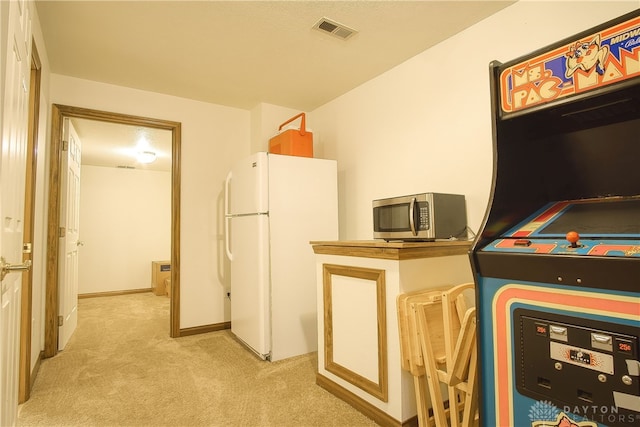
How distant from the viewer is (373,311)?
1.84 m

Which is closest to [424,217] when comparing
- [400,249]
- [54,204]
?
[400,249]

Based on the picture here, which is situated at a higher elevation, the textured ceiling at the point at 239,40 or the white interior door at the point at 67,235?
the textured ceiling at the point at 239,40

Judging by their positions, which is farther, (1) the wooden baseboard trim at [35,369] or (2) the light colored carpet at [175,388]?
(1) the wooden baseboard trim at [35,369]

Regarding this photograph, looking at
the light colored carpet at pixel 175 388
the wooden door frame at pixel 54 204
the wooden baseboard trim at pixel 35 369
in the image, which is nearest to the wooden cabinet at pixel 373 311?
the light colored carpet at pixel 175 388

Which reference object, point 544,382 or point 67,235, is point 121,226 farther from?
point 544,382

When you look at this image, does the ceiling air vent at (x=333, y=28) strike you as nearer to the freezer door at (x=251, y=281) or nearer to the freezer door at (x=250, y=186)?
the freezer door at (x=250, y=186)

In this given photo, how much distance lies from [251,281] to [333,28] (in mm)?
1983

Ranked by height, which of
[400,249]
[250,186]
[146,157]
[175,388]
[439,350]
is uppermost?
[146,157]

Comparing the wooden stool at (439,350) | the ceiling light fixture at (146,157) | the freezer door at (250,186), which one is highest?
the ceiling light fixture at (146,157)

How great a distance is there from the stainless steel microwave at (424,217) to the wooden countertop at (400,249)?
147 mm

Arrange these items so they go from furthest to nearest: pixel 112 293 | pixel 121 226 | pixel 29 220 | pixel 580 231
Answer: pixel 121 226 → pixel 112 293 → pixel 29 220 → pixel 580 231

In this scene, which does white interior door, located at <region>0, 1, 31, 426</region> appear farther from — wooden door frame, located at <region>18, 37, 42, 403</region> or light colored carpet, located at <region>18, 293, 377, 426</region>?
wooden door frame, located at <region>18, 37, 42, 403</region>

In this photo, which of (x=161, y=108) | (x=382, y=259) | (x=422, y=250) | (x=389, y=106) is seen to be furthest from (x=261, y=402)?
(x=161, y=108)

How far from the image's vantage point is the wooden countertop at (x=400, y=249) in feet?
5.50
